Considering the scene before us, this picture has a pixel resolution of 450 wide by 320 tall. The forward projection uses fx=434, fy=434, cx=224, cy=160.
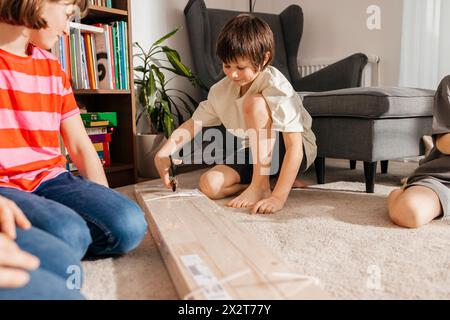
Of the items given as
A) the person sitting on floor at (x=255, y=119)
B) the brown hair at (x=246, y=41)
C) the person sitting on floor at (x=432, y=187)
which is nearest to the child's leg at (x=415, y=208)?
the person sitting on floor at (x=432, y=187)

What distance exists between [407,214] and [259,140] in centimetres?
45

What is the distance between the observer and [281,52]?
2451 mm

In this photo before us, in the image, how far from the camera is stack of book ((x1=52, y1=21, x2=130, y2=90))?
152 cm

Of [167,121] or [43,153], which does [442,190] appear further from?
[167,121]

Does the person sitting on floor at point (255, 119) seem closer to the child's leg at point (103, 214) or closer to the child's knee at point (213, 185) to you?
the child's knee at point (213, 185)

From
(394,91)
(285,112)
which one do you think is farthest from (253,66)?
(394,91)

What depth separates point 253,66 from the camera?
1.26 m

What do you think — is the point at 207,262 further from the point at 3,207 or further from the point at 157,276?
the point at 3,207

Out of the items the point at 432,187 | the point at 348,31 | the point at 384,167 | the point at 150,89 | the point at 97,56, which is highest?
the point at 348,31

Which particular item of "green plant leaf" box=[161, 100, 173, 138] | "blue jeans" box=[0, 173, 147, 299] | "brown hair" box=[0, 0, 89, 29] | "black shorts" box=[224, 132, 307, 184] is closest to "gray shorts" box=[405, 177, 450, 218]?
"black shorts" box=[224, 132, 307, 184]

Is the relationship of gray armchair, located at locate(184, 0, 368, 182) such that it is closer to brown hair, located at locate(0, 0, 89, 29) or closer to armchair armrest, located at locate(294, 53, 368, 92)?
armchair armrest, located at locate(294, 53, 368, 92)

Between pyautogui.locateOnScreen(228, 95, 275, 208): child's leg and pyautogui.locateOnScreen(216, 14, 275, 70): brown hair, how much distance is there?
0.12 m

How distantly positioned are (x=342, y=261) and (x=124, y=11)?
4.16ft

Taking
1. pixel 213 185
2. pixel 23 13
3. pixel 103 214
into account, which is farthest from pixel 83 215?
pixel 213 185
